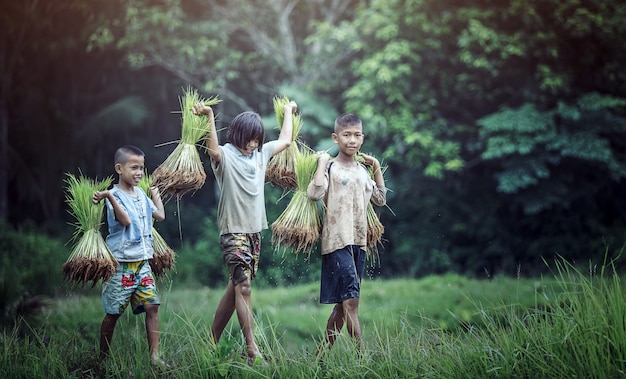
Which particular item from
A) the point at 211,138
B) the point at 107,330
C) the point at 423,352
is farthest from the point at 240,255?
the point at 423,352

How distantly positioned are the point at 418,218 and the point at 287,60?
4.07m

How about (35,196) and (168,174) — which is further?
(35,196)

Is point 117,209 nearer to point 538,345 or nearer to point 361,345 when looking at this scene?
point 361,345

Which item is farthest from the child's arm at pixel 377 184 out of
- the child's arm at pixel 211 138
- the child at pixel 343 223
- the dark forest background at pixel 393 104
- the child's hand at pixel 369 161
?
the dark forest background at pixel 393 104

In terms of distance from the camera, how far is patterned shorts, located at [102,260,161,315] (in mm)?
4262

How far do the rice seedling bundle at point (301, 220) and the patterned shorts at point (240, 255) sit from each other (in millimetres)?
169

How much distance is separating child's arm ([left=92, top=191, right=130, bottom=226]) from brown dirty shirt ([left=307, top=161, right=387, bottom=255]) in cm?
109

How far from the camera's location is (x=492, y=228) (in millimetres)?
13281

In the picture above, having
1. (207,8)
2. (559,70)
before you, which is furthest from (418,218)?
(207,8)

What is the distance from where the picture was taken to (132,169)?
4.31 metres

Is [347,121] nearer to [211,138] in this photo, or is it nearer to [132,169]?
[211,138]

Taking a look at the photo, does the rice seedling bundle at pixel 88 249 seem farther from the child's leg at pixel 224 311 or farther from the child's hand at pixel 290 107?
the child's hand at pixel 290 107

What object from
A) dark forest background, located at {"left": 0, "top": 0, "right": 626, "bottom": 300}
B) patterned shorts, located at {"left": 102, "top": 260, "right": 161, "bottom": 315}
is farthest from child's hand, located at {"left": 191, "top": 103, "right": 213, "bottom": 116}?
dark forest background, located at {"left": 0, "top": 0, "right": 626, "bottom": 300}

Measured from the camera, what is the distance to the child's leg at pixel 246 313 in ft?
13.4
